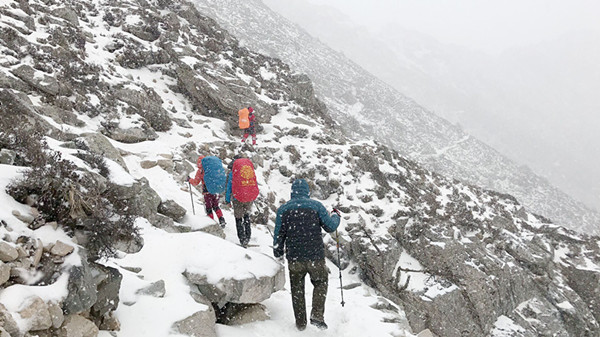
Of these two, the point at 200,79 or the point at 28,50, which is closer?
the point at 28,50

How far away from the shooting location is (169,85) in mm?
16625

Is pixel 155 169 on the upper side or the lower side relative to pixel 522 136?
lower

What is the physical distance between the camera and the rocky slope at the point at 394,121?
49.5 metres

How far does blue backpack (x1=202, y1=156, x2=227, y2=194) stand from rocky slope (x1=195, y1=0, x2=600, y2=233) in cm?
3573

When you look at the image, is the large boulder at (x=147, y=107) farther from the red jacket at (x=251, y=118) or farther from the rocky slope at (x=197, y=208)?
the red jacket at (x=251, y=118)

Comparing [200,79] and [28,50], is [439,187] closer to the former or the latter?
[200,79]

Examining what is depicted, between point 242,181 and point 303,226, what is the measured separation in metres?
2.49

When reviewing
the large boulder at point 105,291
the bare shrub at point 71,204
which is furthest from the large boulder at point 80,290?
the bare shrub at point 71,204

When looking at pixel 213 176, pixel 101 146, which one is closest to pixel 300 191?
pixel 213 176

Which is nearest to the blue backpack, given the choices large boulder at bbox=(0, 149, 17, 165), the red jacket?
large boulder at bbox=(0, 149, 17, 165)

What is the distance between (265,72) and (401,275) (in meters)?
17.0

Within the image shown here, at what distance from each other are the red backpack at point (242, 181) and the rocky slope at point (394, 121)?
3617 cm

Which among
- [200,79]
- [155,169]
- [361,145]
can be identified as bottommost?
[155,169]

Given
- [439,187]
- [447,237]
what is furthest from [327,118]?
[447,237]
